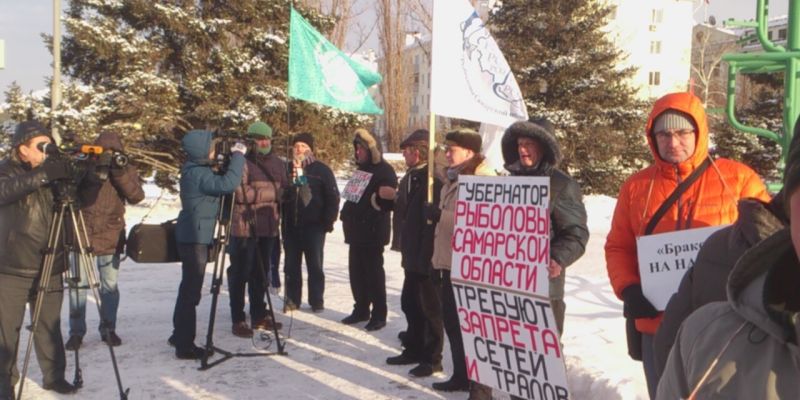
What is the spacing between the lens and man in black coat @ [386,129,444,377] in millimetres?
5906

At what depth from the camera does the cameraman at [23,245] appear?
5.06 m

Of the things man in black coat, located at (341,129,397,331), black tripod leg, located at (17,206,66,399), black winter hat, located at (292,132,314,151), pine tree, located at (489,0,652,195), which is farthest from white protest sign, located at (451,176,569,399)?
pine tree, located at (489,0,652,195)

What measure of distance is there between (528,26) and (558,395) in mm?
19348

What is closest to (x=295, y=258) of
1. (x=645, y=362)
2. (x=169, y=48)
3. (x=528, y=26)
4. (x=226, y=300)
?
(x=226, y=300)

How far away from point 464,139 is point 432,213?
0.61m

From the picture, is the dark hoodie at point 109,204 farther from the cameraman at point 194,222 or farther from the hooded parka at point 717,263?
the hooded parka at point 717,263

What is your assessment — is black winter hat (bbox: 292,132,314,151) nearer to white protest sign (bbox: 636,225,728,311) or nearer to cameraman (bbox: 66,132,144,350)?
cameraman (bbox: 66,132,144,350)

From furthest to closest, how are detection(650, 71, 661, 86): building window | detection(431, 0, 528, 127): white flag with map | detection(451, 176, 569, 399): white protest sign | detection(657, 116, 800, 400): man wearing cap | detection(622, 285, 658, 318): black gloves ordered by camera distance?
detection(650, 71, 661, 86): building window < detection(431, 0, 528, 127): white flag with map < detection(451, 176, 569, 399): white protest sign < detection(622, 285, 658, 318): black gloves < detection(657, 116, 800, 400): man wearing cap

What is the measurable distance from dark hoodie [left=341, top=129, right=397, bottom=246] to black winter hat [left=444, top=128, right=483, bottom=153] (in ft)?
7.35

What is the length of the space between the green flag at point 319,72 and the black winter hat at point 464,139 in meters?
2.00

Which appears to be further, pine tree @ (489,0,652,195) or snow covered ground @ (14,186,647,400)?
pine tree @ (489,0,652,195)

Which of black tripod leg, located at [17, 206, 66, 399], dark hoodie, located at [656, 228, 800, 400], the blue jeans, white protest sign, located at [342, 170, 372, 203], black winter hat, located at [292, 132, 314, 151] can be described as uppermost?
black winter hat, located at [292, 132, 314, 151]

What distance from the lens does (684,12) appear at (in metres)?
60.0

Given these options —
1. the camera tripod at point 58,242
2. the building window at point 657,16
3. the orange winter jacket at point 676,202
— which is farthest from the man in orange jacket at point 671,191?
the building window at point 657,16
